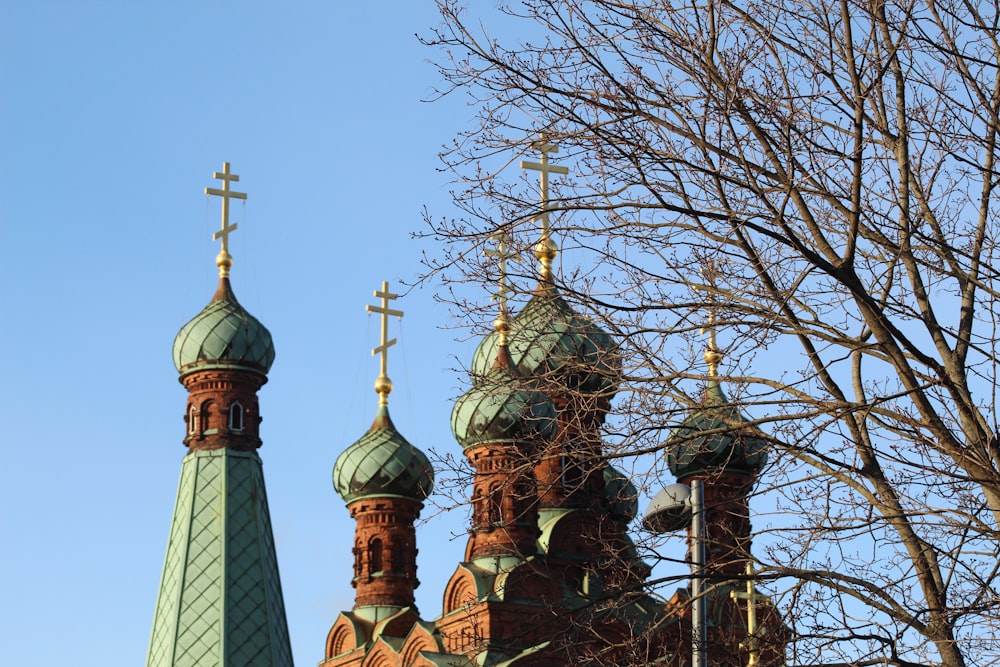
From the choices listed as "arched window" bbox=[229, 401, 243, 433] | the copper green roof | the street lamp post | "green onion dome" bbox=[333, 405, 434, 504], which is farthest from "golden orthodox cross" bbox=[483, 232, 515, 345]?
"arched window" bbox=[229, 401, 243, 433]

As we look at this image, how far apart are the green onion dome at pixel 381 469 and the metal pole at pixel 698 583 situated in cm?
1792

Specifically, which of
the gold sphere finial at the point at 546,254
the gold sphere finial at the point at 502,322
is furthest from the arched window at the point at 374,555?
the gold sphere finial at the point at 502,322

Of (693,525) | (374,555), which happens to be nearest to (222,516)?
(374,555)

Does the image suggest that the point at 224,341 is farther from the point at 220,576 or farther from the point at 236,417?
A: the point at 220,576

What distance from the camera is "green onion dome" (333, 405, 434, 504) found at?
2778 cm

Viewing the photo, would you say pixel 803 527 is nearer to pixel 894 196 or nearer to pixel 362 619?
pixel 894 196

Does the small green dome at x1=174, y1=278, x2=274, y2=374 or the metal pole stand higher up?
the small green dome at x1=174, y1=278, x2=274, y2=374

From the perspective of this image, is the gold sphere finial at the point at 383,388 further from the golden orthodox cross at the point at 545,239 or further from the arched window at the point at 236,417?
the golden orthodox cross at the point at 545,239

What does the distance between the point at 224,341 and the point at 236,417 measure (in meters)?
1.11

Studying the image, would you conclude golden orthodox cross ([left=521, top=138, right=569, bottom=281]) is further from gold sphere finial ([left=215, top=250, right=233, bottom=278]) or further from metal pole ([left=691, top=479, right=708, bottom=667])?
gold sphere finial ([left=215, top=250, right=233, bottom=278])

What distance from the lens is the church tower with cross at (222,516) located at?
26.5 meters

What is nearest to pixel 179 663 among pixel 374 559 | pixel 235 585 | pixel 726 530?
pixel 235 585

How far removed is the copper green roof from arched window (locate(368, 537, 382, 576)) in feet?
4.44

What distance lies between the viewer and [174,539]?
2741cm
